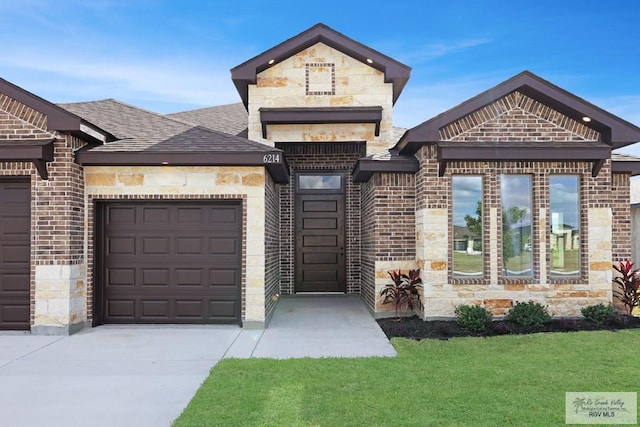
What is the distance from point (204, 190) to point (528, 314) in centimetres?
638

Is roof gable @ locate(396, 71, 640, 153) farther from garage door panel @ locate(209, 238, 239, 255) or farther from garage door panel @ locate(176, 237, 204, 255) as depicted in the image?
garage door panel @ locate(176, 237, 204, 255)

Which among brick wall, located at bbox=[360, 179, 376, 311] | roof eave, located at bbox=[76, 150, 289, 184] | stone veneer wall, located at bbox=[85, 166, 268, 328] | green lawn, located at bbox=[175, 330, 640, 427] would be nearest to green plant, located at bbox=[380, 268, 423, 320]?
brick wall, located at bbox=[360, 179, 376, 311]

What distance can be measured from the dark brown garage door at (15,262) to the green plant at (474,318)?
7.81 m

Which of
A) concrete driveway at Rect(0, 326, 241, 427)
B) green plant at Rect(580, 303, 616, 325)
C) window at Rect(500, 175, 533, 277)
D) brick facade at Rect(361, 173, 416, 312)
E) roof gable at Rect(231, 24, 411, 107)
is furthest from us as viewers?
roof gable at Rect(231, 24, 411, 107)

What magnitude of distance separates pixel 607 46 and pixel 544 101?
1224 centimetres

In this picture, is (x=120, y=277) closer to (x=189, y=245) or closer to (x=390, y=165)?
(x=189, y=245)

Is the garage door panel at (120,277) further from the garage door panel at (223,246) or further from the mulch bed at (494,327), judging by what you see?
the mulch bed at (494,327)

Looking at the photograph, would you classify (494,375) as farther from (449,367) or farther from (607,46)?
(607,46)

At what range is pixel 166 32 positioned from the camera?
54.3ft

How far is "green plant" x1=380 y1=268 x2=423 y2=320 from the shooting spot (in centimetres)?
905

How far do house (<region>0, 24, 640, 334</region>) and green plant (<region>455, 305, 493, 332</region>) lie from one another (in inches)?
16.5

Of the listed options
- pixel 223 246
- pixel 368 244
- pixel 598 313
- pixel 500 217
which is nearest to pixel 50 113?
pixel 223 246

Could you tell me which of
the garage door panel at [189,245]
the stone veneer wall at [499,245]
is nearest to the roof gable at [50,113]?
the garage door panel at [189,245]

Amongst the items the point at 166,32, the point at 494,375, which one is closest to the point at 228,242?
the point at 494,375
